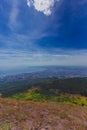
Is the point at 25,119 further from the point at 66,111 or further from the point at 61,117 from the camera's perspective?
the point at 66,111

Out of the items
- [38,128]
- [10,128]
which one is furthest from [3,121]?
[38,128]

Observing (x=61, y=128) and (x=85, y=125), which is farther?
(x=85, y=125)

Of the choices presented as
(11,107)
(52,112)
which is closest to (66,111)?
(52,112)

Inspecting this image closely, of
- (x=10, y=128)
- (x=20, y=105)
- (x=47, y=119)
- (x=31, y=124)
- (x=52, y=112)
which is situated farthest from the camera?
(x=20, y=105)

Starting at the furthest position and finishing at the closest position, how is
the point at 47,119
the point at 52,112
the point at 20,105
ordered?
the point at 20,105 < the point at 52,112 < the point at 47,119

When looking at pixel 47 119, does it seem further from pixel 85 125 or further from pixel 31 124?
pixel 85 125

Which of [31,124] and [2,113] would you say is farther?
[2,113]
